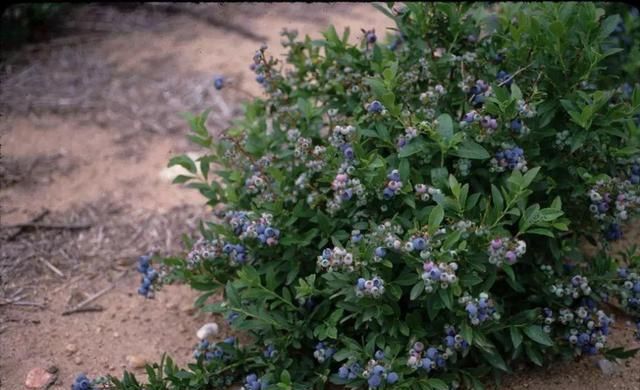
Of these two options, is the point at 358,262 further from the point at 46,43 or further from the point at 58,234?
the point at 46,43

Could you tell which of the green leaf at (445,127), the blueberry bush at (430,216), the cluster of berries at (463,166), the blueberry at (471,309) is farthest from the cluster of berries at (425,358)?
the green leaf at (445,127)

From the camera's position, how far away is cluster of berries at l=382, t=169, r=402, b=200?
7.57ft

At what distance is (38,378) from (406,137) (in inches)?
67.8

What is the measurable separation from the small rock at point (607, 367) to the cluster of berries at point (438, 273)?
0.96m

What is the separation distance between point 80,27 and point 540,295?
449 cm

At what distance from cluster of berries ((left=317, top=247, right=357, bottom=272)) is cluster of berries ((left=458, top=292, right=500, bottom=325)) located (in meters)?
0.36

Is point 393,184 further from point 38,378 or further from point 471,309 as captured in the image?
point 38,378

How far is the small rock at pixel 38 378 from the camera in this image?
2.79 metres

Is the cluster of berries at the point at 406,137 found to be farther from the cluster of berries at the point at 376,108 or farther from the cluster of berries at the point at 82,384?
the cluster of berries at the point at 82,384

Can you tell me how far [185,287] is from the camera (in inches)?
133

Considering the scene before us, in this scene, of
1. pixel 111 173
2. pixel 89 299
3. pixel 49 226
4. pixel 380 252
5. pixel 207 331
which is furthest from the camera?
pixel 111 173

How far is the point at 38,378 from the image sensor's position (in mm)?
2816

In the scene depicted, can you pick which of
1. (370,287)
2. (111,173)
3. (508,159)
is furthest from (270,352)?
(111,173)

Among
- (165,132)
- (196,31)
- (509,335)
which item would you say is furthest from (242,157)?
(196,31)
